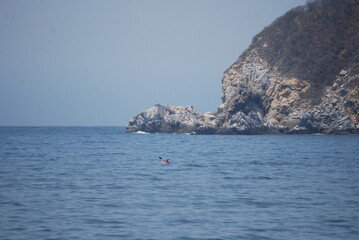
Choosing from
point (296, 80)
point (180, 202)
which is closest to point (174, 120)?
point (296, 80)

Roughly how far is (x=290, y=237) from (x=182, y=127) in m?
132

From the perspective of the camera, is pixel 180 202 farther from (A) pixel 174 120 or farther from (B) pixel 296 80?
(A) pixel 174 120

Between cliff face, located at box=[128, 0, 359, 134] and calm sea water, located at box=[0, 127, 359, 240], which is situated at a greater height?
cliff face, located at box=[128, 0, 359, 134]

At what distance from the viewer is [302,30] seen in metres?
145

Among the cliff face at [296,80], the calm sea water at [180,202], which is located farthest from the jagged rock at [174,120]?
the calm sea water at [180,202]

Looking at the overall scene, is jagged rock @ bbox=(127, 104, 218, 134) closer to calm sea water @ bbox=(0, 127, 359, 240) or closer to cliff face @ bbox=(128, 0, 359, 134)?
cliff face @ bbox=(128, 0, 359, 134)

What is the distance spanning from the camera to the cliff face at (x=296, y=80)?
11738cm

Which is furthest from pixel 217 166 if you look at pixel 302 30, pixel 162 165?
pixel 302 30

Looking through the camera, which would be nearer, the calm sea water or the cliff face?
the calm sea water

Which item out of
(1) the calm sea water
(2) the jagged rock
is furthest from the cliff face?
(1) the calm sea water

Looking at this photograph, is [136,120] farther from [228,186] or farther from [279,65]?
[228,186]

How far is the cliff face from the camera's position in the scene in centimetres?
11738

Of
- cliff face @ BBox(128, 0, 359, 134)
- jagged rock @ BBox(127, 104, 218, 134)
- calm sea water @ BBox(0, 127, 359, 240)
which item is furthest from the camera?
jagged rock @ BBox(127, 104, 218, 134)

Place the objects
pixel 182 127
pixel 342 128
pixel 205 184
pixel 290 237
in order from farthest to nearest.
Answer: pixel 182 127
pixel 342 128
pixel 205 184
pixel 290 237
